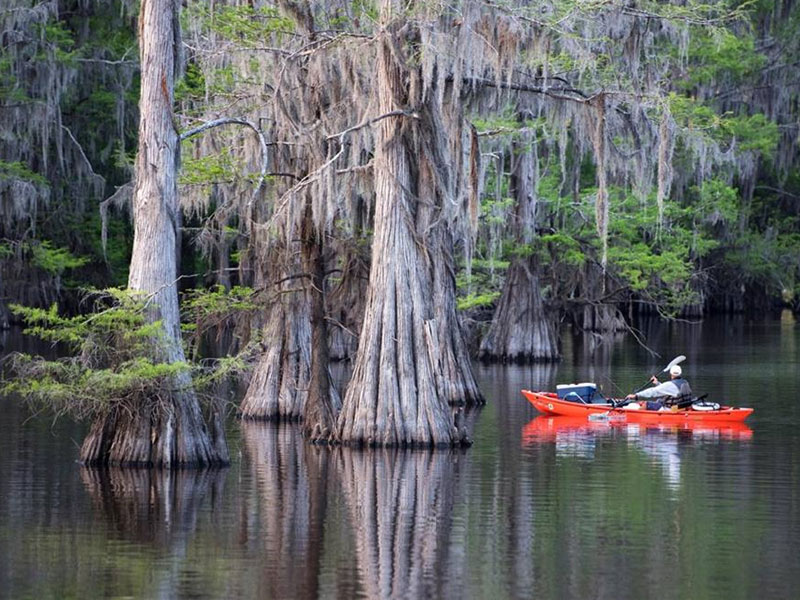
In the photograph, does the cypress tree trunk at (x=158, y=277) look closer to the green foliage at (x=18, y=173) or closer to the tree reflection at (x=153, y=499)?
the tree reflection at (x=153, y=499)

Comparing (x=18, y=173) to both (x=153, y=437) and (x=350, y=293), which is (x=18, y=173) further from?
(x=153, y=437)

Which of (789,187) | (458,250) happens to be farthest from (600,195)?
(789,187)

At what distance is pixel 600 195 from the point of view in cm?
2183

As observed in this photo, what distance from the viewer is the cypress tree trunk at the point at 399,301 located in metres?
19.0

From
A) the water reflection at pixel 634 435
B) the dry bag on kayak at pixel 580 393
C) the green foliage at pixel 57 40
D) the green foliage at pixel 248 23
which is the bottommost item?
the water reflection at pixel 634 435

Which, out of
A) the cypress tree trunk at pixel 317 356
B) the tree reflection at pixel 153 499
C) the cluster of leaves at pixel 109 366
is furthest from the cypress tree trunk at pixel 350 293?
the tree reflection at pixel 153 499

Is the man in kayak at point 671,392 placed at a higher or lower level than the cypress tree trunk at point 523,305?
lower

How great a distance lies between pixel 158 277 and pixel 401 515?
4356mm

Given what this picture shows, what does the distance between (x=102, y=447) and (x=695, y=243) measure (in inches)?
1082

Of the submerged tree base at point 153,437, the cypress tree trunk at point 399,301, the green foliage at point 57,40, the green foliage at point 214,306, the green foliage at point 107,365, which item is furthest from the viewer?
the green foliage at point 57,40

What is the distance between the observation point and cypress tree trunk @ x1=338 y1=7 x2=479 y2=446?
1905 centimetres

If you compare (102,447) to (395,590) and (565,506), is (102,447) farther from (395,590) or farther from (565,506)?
(395,590)

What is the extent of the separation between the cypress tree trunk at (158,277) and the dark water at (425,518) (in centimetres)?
42

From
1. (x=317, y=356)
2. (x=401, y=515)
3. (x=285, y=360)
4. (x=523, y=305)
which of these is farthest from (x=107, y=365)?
(x=523, y=305)
